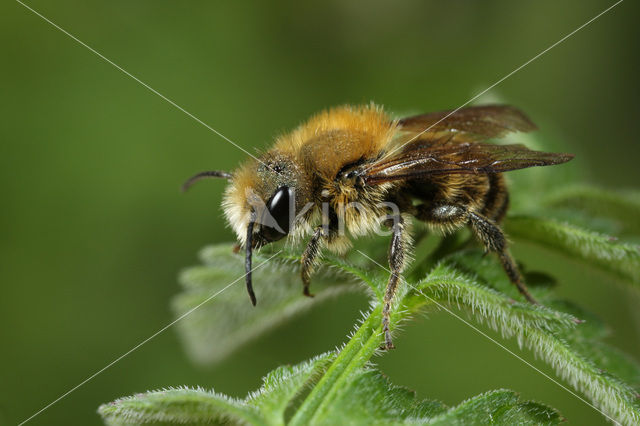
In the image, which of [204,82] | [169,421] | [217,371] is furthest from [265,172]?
[204,82]

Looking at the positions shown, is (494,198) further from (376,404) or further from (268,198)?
(376,404)

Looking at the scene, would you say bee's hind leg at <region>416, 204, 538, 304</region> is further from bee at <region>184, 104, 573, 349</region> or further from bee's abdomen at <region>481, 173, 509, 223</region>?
bee's abdomen at <region>481, 173, 509, 223</region>

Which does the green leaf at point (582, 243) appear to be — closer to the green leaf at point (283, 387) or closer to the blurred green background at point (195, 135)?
the green leaf at point (283, 387)

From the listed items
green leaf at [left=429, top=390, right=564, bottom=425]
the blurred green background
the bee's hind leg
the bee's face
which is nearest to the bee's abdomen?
the bee's hind leg

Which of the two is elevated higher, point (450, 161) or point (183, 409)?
point (450, 161)

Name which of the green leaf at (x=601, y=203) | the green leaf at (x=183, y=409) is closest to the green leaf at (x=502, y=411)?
the green leaf at (x=183, y=409)

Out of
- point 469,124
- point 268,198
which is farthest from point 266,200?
point 469,124
